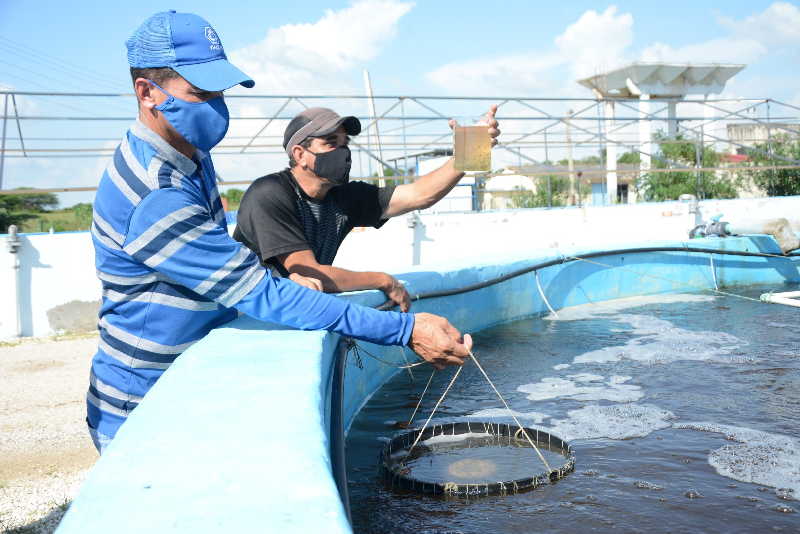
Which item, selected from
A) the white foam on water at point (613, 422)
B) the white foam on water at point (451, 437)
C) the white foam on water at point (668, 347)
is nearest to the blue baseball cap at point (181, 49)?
the white foam on water at point (451, 437)

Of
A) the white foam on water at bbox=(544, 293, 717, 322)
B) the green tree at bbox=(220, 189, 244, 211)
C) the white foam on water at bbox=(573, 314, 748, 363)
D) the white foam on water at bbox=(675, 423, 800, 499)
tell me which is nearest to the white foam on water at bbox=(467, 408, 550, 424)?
the white foam on water at bbox=(675, 423, 800, 499)

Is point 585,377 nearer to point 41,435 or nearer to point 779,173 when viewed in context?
point 41,435

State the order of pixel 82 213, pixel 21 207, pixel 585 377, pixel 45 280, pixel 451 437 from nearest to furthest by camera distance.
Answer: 1. pixel 451 437
2. pixel 585 377
3. pixel 45 280
4. pixel 82 213
5. pixel 21 207

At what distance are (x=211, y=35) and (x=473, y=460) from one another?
7.75 feet

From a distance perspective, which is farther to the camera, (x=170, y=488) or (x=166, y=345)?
(x=166, y=345)

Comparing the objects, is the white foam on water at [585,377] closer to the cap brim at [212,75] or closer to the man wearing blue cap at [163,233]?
the man wearing blue cap at [163,233]

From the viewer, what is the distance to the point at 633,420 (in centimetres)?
395

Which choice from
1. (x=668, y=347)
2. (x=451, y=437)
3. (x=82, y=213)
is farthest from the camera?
(x=82, y=213)

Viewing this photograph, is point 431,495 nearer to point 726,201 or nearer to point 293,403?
point 293,403

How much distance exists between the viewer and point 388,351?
5289 millimetres

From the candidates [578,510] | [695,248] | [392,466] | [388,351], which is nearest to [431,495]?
[392,466]

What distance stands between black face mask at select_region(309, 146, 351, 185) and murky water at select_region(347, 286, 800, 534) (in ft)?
4.76

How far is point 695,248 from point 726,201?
4658 millimetres

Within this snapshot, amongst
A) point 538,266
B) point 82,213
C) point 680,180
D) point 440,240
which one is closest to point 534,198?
point 680,180
